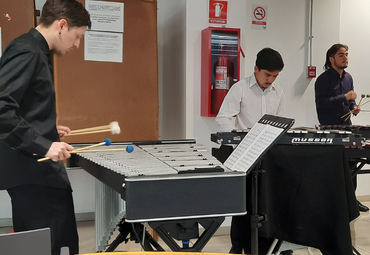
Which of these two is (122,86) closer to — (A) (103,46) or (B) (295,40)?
(A) (103,46)

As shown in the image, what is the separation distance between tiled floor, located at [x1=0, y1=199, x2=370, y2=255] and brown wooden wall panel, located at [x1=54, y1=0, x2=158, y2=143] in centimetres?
86

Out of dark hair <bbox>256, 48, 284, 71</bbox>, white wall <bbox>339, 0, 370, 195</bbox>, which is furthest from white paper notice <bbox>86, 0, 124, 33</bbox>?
white wall <bbox>339, 0, 370, 195</bbox>

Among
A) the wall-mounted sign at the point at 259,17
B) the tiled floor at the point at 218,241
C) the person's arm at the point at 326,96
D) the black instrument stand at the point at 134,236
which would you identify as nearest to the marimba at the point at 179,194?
the black instrument stand at the point at 134,236

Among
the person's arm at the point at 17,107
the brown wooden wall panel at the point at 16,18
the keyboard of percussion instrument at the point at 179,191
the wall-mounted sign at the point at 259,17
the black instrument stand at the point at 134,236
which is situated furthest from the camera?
the wall-mounted sign at the point at 259,17

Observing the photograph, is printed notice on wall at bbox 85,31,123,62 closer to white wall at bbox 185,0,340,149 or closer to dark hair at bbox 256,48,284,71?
white wall at bbox 185,0,340,149

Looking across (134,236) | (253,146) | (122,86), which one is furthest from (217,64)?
(253,146)

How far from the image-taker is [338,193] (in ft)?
7.09

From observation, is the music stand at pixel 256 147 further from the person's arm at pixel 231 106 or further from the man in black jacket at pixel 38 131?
the person's arm at pixel 231 106

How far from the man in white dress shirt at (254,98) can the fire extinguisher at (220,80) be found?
293 millimetres

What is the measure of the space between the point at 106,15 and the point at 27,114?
6.54 feet

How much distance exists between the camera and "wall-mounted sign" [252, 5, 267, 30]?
4.54 meters

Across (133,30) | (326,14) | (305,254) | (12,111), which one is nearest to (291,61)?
(326,14)

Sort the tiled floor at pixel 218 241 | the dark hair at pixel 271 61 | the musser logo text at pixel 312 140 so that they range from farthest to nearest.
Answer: the tiled floor at pixel 218 241 < the dark hair at pixel 271 61 < the musser logo text at pixel 312 140

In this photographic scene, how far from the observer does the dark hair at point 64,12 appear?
72.3 inches
